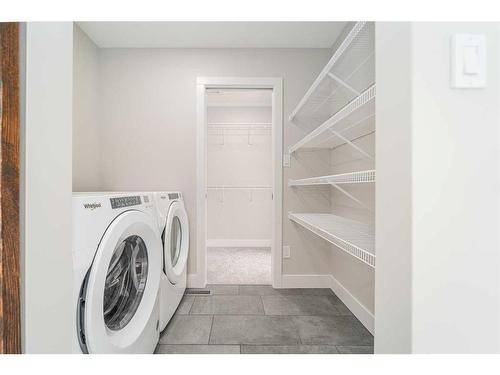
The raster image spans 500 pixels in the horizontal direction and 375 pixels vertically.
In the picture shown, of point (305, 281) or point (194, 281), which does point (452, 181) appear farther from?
point (194, 281)

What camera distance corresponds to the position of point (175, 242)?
2.05 m

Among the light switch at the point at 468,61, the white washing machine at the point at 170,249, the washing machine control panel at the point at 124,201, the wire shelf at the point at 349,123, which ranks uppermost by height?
the wire shelf at the point at 349,123

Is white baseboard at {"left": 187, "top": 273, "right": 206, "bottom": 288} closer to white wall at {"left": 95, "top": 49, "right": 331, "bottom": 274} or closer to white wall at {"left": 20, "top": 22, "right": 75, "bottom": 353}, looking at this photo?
white wall at {"left": 95, "top": 49, "right": 331, "bottom": 274}

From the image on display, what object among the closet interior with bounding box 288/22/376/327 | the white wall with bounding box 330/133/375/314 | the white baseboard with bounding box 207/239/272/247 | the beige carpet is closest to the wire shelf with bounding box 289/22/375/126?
the closet interior with bounding box 288/22/376/327

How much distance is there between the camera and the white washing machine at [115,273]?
2.52ft

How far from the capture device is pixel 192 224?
2.32 meters

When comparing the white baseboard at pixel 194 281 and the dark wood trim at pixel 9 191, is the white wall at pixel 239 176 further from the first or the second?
the dark wood trim at pixel 9 191

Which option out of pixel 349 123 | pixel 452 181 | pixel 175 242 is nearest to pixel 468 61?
pixel 452 181

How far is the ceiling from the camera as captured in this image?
6.51ft

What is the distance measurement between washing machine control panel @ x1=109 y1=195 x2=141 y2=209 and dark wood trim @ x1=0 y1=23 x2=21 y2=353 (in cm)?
41

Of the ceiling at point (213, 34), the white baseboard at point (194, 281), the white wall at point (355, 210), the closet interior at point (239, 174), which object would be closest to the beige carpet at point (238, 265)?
the white baseboard at point (194, 281)

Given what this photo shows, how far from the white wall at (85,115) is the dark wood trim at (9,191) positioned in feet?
5.45
